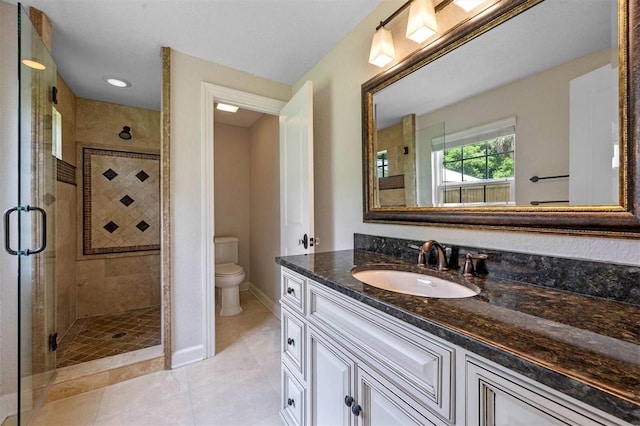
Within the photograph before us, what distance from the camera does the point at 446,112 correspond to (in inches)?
49.2

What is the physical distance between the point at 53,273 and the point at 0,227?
53 centimetres

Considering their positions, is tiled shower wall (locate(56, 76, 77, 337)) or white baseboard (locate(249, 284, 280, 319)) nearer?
tiled shower wall (locate(56, 76, 77, 337))

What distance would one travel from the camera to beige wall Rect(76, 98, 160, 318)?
8.84 ft

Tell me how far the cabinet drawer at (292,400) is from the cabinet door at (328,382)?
0.29ft

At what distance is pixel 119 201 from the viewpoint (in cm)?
289

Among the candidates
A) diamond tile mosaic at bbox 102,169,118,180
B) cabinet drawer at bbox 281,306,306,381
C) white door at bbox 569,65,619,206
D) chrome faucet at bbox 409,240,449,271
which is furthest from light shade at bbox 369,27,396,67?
diamond tile mosaic at bbox 102,169,118,180

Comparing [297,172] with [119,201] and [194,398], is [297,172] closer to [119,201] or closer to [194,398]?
[194,398]

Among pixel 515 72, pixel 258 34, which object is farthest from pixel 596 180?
pixel 258 34

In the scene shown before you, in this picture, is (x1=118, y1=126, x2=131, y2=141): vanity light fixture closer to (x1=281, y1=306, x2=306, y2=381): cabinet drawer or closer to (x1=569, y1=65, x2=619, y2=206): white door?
(x1=281, y1=306, x2=306, y2=381): cabinet drawer

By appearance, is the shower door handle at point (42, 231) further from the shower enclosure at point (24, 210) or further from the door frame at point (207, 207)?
the door frame at point (207, 207)

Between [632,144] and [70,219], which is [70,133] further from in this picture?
[632,144]

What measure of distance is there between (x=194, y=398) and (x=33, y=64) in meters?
2.09

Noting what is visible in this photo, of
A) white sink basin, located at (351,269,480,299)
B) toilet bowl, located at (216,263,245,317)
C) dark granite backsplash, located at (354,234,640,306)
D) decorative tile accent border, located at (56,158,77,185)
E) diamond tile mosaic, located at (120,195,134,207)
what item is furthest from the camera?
diamond tile mosaic, located at (120,195,134,207)

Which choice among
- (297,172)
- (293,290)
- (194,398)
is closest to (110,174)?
(297,172)
